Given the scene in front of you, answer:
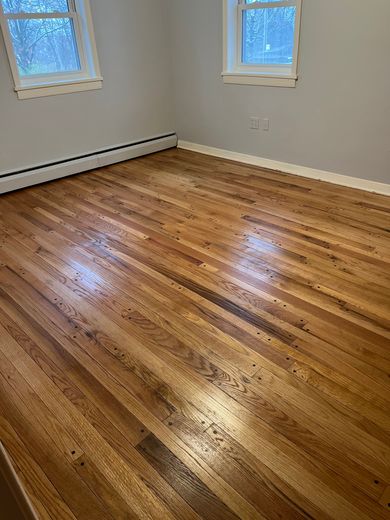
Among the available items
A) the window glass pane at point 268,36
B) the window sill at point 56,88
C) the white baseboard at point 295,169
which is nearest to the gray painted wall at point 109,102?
the window sill at point 56,88

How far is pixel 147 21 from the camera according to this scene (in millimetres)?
4121

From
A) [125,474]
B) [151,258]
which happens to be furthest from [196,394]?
[151,258]

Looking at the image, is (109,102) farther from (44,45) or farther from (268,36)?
(268,36)

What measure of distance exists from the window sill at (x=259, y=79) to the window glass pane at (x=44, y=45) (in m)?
1.53

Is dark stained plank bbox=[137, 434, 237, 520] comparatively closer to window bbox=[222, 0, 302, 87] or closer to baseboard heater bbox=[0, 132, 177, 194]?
baseboard heater bbox=[0, 132, 177, 194]

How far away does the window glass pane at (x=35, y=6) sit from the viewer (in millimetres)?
3260

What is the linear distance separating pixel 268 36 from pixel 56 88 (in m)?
2.05

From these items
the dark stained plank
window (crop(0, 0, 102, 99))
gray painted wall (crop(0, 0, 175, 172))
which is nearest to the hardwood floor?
the dark stained plank

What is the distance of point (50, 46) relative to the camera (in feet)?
11.9

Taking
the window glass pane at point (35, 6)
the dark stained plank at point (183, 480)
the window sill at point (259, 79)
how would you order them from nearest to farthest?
the dark stained plank at point (183, 480), the window glass pane at point (35, 6), the window sill at point (259, 79)

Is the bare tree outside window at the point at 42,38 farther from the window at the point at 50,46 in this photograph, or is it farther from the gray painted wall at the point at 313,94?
the gray painted wall at the point at 313,94

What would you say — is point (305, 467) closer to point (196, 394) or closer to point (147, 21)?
point (196, 394)

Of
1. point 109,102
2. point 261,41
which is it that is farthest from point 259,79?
point 109,102

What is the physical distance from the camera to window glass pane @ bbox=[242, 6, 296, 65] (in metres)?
3.44
